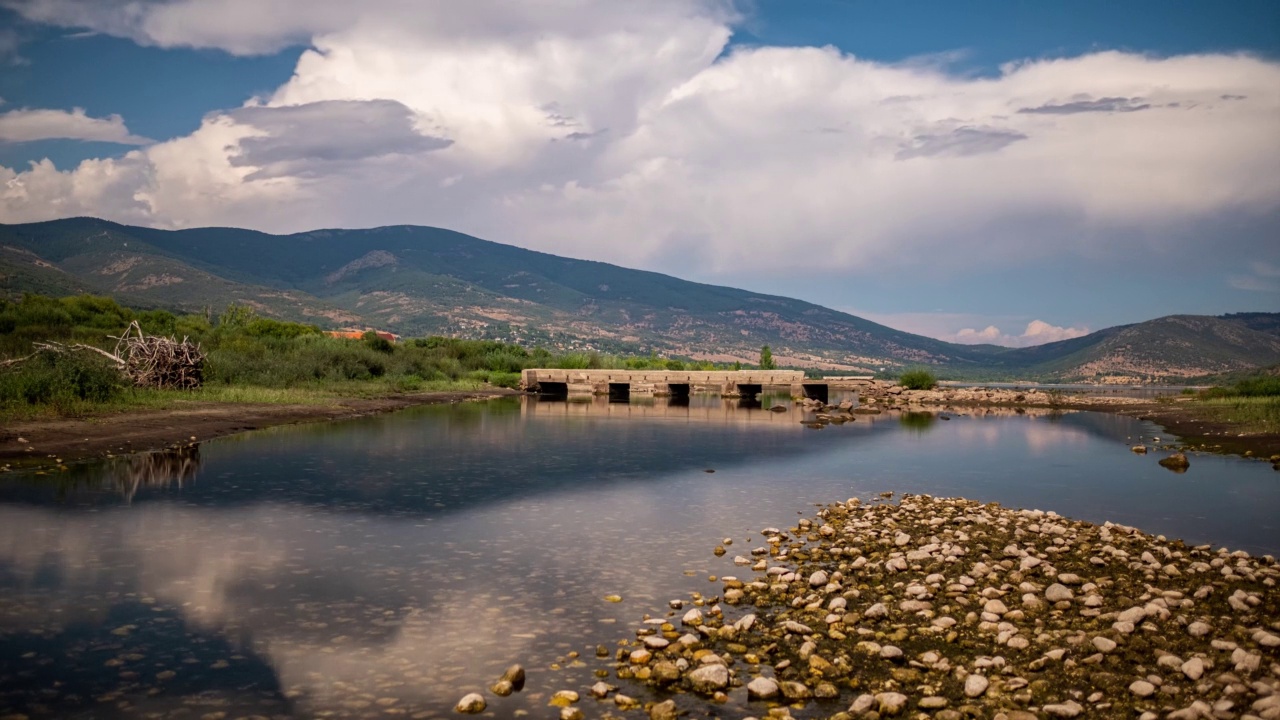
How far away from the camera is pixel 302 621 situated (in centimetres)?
1005

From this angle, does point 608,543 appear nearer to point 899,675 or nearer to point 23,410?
point 899,675

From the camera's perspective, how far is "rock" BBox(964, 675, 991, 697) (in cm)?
775

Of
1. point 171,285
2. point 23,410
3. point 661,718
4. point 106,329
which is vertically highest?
point 171,285

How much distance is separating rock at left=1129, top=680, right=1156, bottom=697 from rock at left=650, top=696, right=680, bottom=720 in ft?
13.3

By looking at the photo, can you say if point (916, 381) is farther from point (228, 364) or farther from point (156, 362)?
point (156, 362)

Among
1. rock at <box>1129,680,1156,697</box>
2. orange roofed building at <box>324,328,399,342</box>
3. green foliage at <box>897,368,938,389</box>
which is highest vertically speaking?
orange roofed building at <box>324,328,399,342</box>

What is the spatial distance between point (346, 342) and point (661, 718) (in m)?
59.1

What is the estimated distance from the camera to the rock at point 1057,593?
10.1 metres

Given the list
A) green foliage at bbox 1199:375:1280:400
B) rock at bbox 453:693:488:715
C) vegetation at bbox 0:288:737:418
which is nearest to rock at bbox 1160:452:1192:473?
rock at bbox 453:693:488:715

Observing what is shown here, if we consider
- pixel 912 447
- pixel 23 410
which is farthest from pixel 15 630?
pixel 912 447

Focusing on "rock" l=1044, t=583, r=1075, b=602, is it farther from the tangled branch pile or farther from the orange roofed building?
the orange roofed building

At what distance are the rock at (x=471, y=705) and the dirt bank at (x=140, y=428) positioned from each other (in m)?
18.0

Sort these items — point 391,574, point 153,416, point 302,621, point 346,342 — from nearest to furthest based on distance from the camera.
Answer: point 302,621 → point 391,574 → point 153,416 → point 346,342

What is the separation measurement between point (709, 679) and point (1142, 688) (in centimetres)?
384
